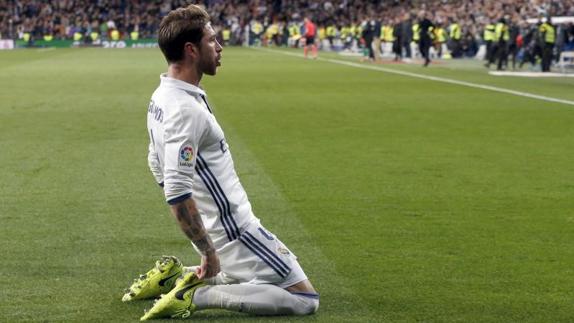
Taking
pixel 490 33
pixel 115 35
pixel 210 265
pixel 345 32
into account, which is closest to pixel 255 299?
pixel 210 265

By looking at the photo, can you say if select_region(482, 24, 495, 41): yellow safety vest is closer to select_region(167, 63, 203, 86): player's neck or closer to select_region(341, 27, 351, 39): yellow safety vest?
select_region(341, 27, 351, 39): yellow safety vest

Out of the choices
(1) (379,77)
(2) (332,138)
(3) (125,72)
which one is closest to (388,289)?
(2) (332,138)

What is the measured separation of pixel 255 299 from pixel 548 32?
112 feet

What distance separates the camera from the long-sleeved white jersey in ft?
18.9

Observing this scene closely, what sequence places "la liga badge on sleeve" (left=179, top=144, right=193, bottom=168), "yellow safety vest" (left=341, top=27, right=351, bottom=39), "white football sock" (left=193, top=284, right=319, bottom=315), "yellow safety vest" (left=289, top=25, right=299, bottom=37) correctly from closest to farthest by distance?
"la liga badge on sleeve" (left=179, top=144, right=193, bottom=168) < "white football sock" (left=193, top=284, right=319, bottom=315) < "yellow safety vest" (left=341, top=27, right=351, bottom=39) < "yellow safety vest" (left=289, top=25, right=299, bottom=37)

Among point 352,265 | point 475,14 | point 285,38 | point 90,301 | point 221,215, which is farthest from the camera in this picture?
point 285,38

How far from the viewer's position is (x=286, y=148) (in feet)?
50.1

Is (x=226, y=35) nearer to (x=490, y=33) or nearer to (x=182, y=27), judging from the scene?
(x=490, y=33)

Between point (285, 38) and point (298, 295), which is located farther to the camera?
point (285, 38)

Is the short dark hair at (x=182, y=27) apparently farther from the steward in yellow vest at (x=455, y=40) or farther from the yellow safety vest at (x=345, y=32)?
the yellow safety vest at (x=345, y=32)

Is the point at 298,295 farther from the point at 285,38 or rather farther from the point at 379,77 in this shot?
the point at 285,38

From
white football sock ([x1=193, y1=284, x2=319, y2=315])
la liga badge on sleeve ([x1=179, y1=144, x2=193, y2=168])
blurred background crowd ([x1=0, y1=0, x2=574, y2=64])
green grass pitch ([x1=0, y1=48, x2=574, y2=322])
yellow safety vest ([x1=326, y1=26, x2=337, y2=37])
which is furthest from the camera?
blurred background crowd ([x1=0, y1=0, x2=574, y2=64])

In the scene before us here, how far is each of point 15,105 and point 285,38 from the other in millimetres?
64455

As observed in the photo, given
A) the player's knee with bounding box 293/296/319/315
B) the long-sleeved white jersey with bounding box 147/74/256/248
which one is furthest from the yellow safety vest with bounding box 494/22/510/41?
the long-sleeved white jersey with bounding box 147/74/256/248
